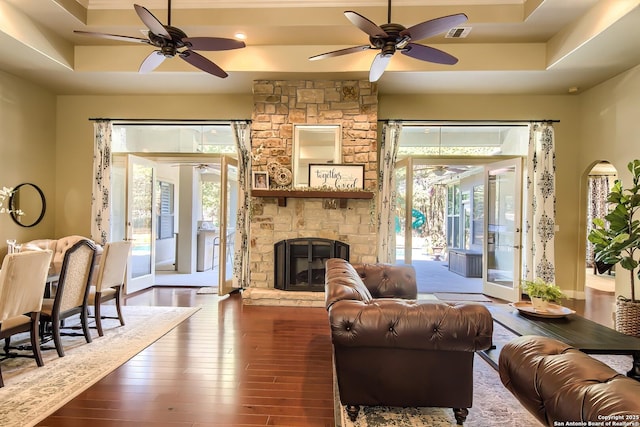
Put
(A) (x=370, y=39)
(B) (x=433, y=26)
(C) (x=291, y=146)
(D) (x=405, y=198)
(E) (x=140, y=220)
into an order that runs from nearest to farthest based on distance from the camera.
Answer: (B) (x=433, y=26) < (A) (x=370, y=39) < (C) (x=291, y=146) < (D) (x=405, y=198) < (E) (x=140, y=220)

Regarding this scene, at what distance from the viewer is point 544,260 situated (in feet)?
17.5

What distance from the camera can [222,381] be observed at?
9.02 feet

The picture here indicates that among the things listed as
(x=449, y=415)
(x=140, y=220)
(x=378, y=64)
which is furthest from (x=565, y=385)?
(x=140, y=220)

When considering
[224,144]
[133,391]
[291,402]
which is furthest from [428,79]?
[133,391]

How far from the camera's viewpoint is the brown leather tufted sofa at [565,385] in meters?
0.85

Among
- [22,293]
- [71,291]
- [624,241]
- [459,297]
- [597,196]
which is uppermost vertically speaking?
[597,196]

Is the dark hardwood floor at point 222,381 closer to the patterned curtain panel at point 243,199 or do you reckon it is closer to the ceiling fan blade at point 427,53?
the patterned curtain panel at point 243,199

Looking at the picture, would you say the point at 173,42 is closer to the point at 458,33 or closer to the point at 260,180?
the point at 260,180

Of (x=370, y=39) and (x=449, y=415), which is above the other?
(x=370, y=39)

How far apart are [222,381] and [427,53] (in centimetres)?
344

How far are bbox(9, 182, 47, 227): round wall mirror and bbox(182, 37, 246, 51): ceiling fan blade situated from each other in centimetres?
389

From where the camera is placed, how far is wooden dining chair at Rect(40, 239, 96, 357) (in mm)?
3102

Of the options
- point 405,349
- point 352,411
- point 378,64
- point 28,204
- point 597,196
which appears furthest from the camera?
point 597,196

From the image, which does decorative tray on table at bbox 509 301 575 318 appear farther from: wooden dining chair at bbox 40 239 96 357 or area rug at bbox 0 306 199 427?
wooden dining chair at bbox 40 239 96 357
